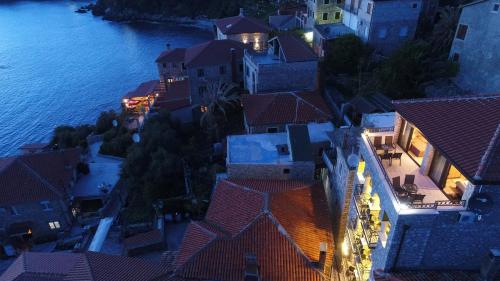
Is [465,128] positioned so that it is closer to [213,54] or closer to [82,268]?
[82,268]

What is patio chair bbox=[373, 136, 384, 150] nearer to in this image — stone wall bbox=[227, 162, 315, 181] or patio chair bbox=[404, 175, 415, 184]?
patio chair bbox=[404, 175, 415, 184]

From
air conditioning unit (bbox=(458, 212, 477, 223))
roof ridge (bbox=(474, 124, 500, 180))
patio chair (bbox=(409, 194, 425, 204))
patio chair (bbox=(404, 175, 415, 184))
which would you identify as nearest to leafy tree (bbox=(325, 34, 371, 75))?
patio chair (bbox=(404, 175, 415, 184))

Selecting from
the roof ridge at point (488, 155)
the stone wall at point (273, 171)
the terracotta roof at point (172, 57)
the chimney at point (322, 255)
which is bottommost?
the chimney at point (322, 255)

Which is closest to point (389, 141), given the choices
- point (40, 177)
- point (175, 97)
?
point (40, 177)

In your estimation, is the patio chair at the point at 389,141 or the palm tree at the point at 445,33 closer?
the patio chair at the point at 389,141

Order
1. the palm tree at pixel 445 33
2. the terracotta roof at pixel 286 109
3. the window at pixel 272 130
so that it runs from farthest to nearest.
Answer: the palm tree at pixel 445 33
the window at pixel 272 130
the terracotta roof at pixel 286 109

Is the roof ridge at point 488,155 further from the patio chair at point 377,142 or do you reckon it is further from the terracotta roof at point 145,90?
the terracotta roof at point 145,90

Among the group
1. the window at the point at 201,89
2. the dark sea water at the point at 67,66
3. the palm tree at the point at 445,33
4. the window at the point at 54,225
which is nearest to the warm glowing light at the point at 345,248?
the palm tree at the point at 445,33

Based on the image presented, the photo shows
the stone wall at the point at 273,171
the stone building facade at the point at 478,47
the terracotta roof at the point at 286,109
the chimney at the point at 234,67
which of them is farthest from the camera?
the chimney at the point at 234,67
